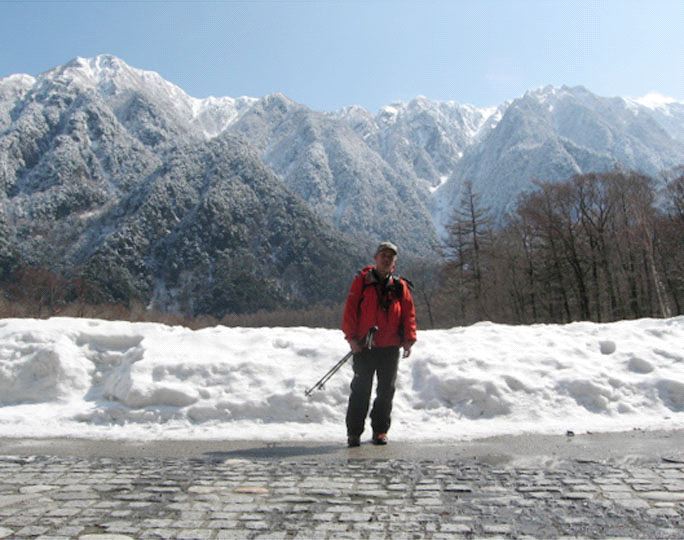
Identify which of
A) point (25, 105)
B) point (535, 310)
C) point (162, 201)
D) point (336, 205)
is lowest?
point (535, 310)

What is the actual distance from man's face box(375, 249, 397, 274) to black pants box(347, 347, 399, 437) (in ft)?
3.01

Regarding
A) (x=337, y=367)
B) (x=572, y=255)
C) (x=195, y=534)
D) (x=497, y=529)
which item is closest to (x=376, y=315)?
(x=337, y=367)

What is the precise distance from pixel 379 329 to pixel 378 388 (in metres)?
0.72

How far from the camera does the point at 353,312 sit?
22.7ft

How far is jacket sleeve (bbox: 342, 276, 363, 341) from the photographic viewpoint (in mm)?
6887

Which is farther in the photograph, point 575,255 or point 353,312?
point 575,255

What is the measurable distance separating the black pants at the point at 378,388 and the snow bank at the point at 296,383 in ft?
1.62

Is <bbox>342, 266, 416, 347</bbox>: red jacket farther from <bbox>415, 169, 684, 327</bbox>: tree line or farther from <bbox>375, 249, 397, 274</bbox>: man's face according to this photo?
<bbox>415, 169, 684, 327</bbox>: tree line

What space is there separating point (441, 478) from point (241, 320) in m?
119

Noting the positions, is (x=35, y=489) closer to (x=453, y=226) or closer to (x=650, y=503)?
(x=650, y=503)

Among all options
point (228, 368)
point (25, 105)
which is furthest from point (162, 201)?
point (228, 368)

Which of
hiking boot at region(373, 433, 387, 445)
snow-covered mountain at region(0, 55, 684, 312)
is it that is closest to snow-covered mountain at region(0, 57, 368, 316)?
snow-covered mountain at region(0, 55, 684, 312)

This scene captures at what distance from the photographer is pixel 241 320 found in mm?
121312

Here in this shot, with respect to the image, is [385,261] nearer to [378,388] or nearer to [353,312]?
[353,312]
